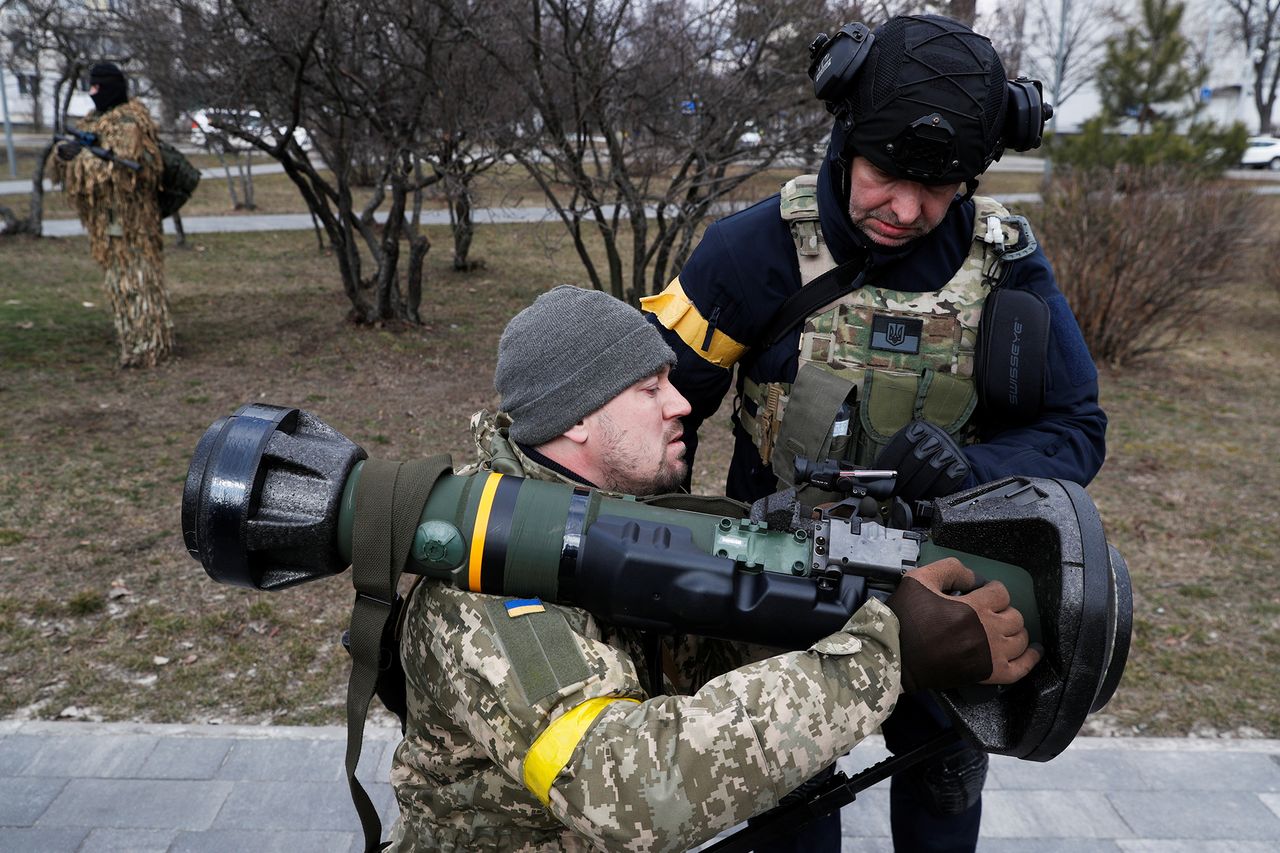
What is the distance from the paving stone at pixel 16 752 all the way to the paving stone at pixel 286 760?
65 cm

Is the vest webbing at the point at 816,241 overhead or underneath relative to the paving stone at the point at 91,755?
overhead

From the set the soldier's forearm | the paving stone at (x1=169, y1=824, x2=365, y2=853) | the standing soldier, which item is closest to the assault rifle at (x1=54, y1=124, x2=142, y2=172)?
the paving stone at (x1=169, y1=824, x2=365, y2=853)

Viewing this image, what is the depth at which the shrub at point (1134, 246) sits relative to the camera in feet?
26.2

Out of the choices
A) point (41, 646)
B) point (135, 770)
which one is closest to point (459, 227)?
point (41, 646)

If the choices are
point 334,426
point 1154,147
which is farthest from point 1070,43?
point 334,426

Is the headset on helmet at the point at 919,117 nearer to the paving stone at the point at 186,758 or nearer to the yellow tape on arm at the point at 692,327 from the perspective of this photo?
the yellow tape on arm at the point at 692,327

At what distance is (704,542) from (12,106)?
40.2 m

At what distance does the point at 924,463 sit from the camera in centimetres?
185

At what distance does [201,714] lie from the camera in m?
3.56

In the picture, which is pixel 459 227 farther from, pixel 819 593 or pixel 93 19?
pixel 819 593

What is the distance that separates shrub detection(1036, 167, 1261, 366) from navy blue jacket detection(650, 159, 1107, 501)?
6630 millimetres

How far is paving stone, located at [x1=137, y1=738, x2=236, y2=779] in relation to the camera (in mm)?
3203

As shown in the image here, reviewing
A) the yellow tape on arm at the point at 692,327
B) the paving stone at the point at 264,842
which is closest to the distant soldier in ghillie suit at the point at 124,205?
the paving stone at the point at 264,842

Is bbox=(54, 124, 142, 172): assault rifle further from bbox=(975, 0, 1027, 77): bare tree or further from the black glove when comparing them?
the black glove
